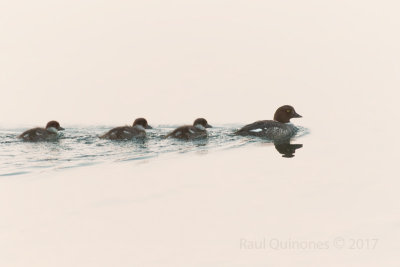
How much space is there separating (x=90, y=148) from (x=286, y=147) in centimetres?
343

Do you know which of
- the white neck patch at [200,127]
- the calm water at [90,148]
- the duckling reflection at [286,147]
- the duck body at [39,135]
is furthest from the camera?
the white neck patch at [200,127]

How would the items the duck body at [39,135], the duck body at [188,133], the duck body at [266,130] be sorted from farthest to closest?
1. the duck body at [266,130]
2. the duck body at [39,135]
3. the duck body at [188,133]

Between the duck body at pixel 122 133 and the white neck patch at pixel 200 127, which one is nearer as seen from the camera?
the duck body at pixel 122 133

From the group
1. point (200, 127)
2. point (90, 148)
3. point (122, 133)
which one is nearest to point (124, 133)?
point (122, 133)

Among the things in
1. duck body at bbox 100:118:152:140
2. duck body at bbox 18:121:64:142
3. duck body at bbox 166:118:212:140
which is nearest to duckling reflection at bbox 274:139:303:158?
duck body at bbox 166:118:212:140

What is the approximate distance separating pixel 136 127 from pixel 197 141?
4.99 feet

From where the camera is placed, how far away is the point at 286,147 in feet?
34.8

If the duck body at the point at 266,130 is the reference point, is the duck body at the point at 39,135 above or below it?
above

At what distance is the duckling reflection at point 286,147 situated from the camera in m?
9.81

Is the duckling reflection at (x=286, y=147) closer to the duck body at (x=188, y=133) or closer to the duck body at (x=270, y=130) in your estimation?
the duck body at (x=270, y=130)

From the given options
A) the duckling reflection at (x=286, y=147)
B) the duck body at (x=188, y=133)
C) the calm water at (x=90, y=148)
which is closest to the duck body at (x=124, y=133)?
the calm water at (x=90, y=148)

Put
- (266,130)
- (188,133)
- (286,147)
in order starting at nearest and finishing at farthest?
(286,147) → (188,133) → (266,130)

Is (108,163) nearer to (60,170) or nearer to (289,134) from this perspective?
(60,170)

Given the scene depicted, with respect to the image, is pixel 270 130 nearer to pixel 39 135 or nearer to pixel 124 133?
pixel 124 133
